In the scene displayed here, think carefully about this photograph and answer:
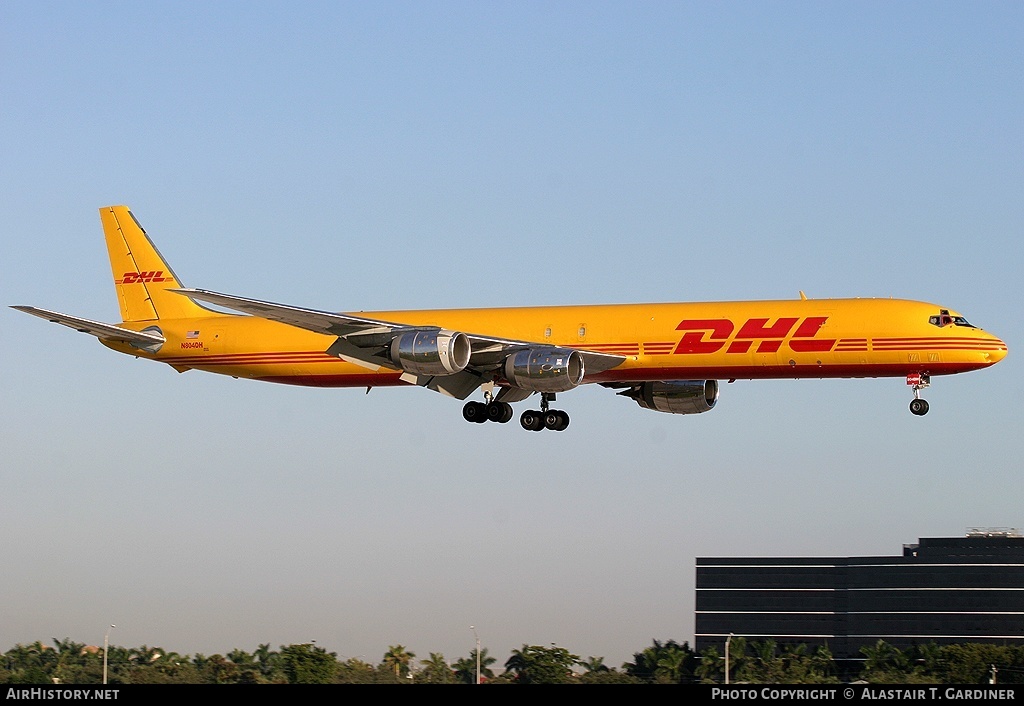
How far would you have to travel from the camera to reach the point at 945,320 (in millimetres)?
55000

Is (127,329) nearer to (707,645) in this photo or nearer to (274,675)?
(274,675)

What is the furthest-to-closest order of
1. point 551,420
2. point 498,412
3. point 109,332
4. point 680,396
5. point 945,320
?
point 109,332, point 680,396, point 498,412, point 551,420, point 945,320

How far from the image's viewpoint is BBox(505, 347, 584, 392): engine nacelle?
5634 cm

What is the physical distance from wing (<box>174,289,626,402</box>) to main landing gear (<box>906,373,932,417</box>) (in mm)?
11147

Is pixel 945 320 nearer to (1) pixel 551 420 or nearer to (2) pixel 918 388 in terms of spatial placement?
(2) pixel 918 388

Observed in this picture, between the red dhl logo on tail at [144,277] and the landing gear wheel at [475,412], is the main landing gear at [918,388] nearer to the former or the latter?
the landing gear wheel at [475,412]

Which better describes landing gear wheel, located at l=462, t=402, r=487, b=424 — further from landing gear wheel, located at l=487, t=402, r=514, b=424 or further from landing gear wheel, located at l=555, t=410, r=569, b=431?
landing gear wheel, located at l=555, t=410, r=569, b=431

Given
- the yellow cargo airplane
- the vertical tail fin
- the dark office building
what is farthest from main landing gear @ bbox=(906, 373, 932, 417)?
the dark office building

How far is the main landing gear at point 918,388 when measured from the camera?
55375 millimetres

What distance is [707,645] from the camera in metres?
152

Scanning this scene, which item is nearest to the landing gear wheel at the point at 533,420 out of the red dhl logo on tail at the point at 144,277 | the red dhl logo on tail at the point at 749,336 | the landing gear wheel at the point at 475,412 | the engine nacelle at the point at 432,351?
the landing gear wheel at the point at 475,412

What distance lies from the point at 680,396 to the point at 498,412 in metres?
8.09

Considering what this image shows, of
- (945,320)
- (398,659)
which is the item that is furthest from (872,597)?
(945,320)
